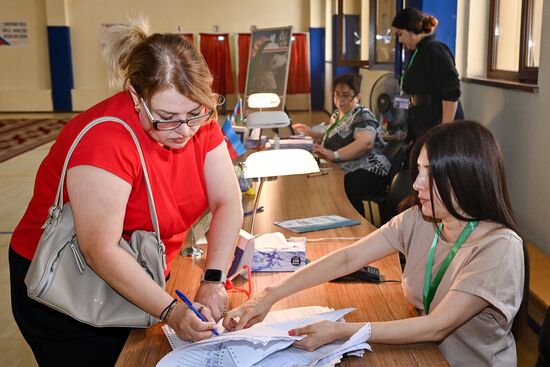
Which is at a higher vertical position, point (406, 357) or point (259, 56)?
point (259, 56)

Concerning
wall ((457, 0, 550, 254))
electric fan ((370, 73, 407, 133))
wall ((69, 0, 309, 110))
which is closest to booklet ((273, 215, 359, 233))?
wall ((457, 0, 550, 254))

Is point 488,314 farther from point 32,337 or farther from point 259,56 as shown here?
point 259,56

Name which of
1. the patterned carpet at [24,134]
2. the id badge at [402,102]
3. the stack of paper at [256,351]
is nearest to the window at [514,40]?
the id badge at [402,102]

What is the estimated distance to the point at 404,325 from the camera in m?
1.37

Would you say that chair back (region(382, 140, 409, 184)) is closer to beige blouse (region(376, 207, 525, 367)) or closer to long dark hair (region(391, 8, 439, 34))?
long dark hair (region(391, 8, 439, 34))

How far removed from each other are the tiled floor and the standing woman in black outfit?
168 cm

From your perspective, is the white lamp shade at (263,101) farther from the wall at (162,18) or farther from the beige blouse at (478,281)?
the wall at (162,18)

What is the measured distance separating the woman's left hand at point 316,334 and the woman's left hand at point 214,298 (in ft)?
0.77

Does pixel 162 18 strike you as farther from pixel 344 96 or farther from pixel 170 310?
pixel 170 310

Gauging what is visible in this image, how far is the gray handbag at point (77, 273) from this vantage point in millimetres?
1314

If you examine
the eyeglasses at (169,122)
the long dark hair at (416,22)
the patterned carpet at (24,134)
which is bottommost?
the patterned carpet at (24,134)

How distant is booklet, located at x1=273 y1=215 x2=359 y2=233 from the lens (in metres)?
2.32

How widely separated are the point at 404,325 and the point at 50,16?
1254cm

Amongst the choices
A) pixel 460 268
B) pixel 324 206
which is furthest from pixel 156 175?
pixel 324 206
